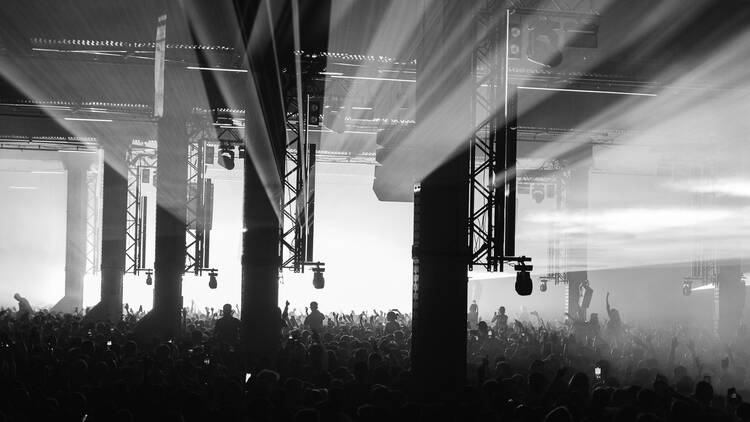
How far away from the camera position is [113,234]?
3578cm

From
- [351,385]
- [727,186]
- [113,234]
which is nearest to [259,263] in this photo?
[351,385]

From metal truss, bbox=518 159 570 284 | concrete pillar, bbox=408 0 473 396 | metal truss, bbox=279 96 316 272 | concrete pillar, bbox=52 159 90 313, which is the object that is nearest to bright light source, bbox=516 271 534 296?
concrete pillar, bbox=408 0 473 396

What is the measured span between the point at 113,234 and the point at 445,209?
24.9 meters

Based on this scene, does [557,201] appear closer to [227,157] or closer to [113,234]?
[227,157]

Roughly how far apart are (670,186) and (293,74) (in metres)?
21.1

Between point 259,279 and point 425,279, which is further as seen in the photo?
point 259,279

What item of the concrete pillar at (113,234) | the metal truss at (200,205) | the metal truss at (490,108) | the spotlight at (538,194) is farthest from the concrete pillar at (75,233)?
the metal truss at (490,108)

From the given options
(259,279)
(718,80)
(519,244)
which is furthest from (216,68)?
(519,244)

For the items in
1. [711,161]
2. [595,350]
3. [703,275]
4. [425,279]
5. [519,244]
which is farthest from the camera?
[519,244]

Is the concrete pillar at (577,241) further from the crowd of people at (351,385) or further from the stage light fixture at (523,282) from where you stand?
the stage light fixture at (523,282)

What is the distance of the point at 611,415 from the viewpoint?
35.6 ft

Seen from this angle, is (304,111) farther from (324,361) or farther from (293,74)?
(324,361)

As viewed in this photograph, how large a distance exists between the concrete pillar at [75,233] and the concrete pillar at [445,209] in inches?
1408

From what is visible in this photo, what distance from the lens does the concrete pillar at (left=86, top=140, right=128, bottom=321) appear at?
117 feet
